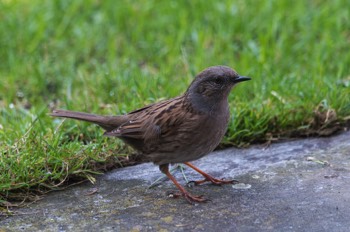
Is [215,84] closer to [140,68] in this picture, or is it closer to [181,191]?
[181,191]

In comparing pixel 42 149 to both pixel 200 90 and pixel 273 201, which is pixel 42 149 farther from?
pixel 273 201

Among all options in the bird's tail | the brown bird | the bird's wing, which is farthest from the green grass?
the brown bird

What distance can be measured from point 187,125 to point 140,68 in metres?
2.69

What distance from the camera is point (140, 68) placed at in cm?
734

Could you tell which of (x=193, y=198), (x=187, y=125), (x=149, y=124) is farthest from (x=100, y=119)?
(x=193, y=198)

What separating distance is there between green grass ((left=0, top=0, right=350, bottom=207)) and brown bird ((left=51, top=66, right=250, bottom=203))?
1.47ft

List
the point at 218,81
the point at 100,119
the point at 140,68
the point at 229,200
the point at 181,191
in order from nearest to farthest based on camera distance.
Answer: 1. the point at 229,200
2. the point at 181,191
3. the point at 218,81
4. the point at 100,119
5. the point at 140,68

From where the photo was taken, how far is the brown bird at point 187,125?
471cm

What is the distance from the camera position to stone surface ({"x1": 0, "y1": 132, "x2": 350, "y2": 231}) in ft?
13.6

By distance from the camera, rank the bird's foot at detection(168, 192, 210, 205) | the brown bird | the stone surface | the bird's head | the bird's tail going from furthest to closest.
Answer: the bird's tail → the bird's head → the brown bird → the bird's foot at detection(168, 192, 210, 205) → the stone surface

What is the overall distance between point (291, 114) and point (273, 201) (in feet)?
4.80

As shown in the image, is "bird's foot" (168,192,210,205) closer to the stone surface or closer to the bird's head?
the stone surface

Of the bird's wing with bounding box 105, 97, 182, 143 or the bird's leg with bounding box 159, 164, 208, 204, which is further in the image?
the bird's wing with bounding box 105, 97, 182, 143

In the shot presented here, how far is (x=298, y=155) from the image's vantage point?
5.23m
